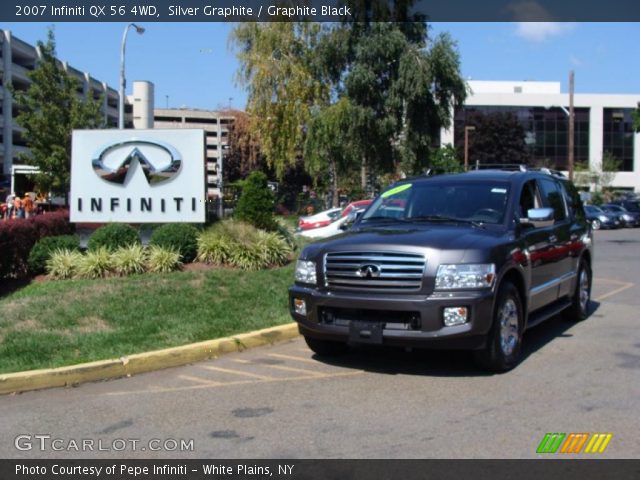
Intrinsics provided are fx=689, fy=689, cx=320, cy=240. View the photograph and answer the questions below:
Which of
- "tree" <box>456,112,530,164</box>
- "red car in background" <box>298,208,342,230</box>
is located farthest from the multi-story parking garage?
"red car in background" <box>298,208,342,230</box>

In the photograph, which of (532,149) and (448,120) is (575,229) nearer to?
(448,120)

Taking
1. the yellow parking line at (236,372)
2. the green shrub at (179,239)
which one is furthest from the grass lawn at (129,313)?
the green shrub at (179,239)

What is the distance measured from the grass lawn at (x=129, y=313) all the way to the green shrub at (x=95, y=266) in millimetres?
384

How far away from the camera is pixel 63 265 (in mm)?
11344

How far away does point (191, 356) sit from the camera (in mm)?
7305

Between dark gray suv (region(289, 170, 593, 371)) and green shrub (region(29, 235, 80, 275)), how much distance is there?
6.61 m

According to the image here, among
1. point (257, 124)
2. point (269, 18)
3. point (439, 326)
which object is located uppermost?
point (269, 18)

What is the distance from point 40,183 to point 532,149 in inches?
2282

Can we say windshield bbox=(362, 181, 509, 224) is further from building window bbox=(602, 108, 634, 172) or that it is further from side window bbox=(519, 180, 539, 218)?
building window bbox=(602, 108, 634, 172)

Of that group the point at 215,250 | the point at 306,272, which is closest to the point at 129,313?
the point at 306,272
